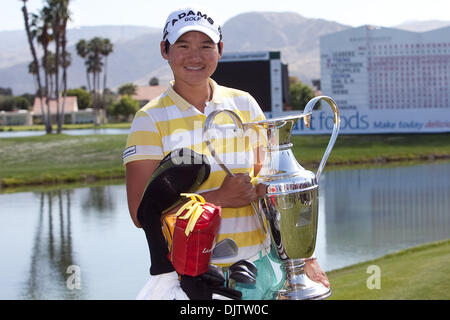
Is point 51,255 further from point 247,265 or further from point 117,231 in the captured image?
point 247,265

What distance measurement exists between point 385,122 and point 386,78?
3.39 metres

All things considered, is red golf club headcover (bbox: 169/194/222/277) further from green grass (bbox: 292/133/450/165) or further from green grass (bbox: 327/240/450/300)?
green grass (bbox: 292/133/450/165)

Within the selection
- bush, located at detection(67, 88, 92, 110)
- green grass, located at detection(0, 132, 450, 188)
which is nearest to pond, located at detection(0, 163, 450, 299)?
green grass, located at detection(0, 132, 450, 188)

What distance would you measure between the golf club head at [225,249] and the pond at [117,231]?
4.84 m

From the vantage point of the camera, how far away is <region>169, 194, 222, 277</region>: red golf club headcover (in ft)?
6.31

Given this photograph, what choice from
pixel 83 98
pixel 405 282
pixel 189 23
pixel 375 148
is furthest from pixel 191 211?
pixel 83 98

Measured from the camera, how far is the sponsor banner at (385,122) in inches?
1366

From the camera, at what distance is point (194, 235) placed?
1.93 metres

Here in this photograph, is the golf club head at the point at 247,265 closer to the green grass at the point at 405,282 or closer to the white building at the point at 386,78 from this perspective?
the green grass at the point at 405,282

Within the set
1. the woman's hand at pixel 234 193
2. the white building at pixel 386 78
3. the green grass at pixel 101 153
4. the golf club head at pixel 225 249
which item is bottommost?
the green grass at pixel 101 153

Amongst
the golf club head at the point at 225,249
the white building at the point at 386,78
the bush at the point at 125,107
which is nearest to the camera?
the golf club head at the point at 225,249

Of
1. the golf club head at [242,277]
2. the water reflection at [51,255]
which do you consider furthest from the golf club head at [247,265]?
the water reflection at [51,255]
